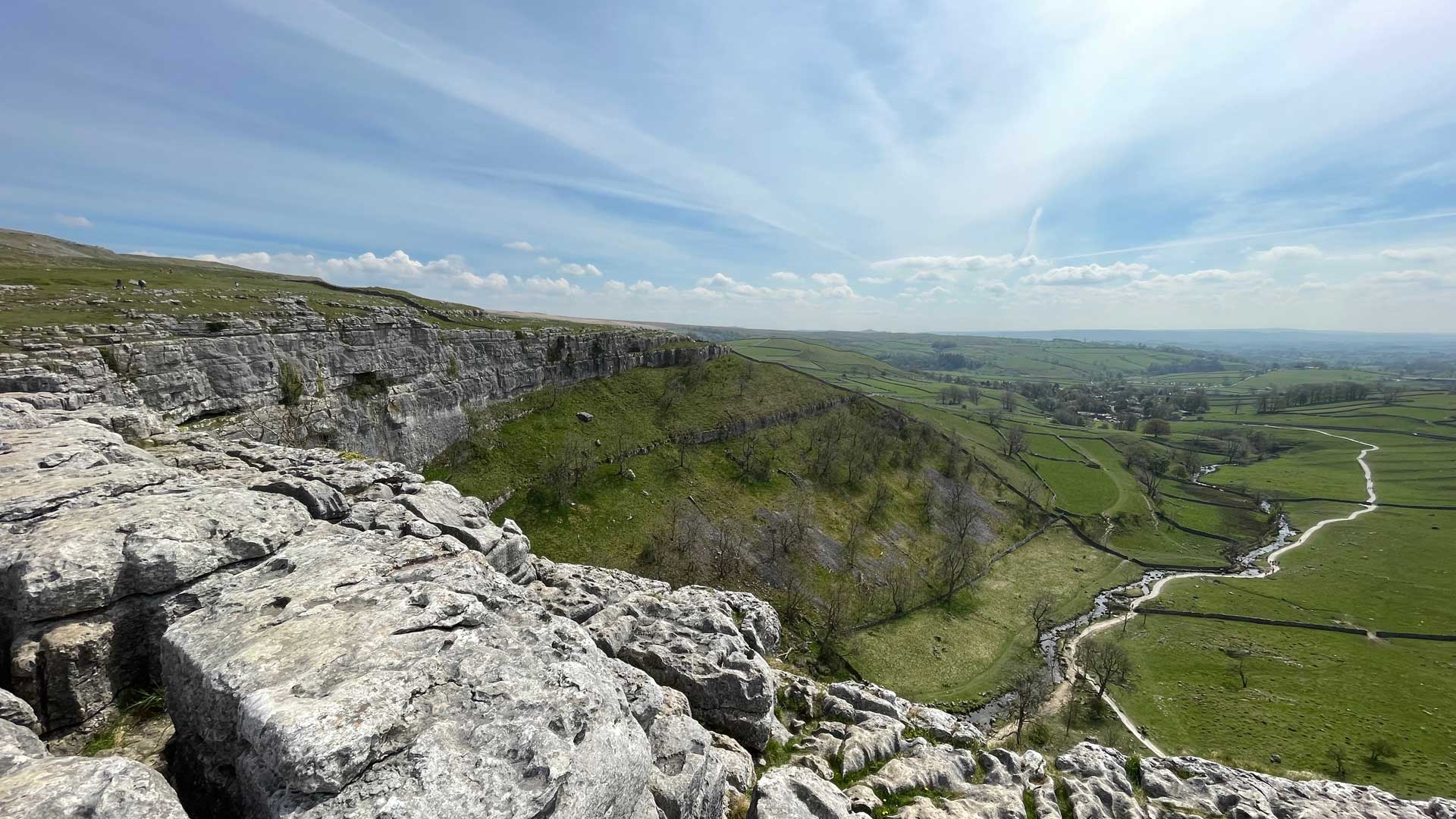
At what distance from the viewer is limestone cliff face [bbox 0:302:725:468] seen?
32.9 m

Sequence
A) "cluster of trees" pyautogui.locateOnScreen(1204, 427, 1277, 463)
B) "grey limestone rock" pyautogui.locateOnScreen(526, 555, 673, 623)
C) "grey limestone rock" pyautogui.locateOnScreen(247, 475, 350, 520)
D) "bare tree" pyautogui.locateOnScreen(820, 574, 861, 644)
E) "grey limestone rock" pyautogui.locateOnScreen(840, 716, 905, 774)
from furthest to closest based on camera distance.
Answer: "cluster of trees" pyautogui.locateOnScreen(1204, 427, 1277, 463) < "bare tree" pyautogui.locateOnScreen(820, 574, 861, 644) < "grey limestone rock" pyautogui.locateOnScreen(526, 555, 673, 623) < "grey limestone rock" pyautogui.locateOnScreen(840, 716, 905, 774) < "grey limestone rock" pyautogui.locateOnScreen(247, 475, 350, 520)

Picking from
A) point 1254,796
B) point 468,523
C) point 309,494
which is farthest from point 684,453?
point 1254,796

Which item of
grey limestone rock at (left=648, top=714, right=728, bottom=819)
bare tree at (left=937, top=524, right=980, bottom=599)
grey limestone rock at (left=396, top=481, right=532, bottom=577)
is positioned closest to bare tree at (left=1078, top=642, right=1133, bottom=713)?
bare tree at (left=937, top=524, right=980, bottom=599)

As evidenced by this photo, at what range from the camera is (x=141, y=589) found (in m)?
12.6

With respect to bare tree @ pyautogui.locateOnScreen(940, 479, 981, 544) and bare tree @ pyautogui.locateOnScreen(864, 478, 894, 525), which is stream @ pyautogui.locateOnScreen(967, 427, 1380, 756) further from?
bare tree @ pyautogui.locateOnScreen(864, 478, 894, 525)

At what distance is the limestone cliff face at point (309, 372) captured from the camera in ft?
108

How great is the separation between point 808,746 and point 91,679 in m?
23.4

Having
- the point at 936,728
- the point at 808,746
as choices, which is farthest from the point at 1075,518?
the point at 808,746

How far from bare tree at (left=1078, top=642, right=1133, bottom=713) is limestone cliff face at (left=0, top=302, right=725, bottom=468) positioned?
277 ft

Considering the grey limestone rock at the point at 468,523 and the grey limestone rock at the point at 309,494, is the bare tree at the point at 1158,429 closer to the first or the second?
the grey limestone rock at the point at 468,523

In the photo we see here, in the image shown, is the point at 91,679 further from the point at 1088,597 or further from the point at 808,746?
the point at 1088,597

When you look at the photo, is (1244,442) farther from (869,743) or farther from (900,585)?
(869,743)

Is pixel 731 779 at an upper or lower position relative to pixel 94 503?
lower

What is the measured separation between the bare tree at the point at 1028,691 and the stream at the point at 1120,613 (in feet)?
2.39
